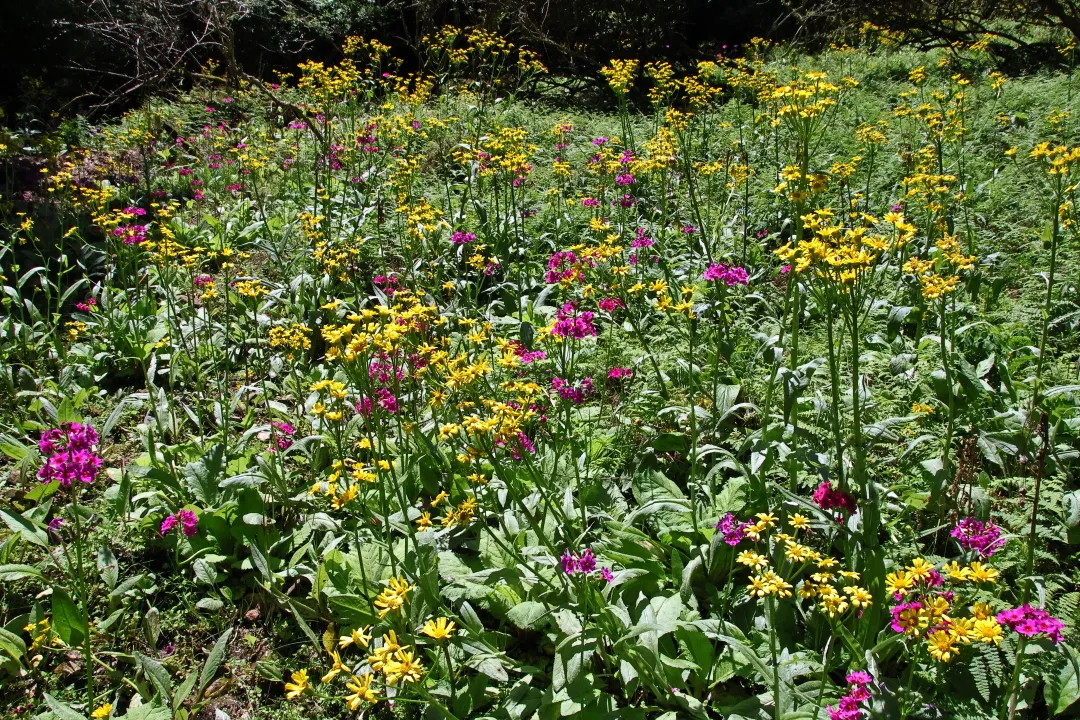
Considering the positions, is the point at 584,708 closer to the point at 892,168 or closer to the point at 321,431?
the point at 321,431

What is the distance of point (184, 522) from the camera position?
9.63ft

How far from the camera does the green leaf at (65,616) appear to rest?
2.63 meters

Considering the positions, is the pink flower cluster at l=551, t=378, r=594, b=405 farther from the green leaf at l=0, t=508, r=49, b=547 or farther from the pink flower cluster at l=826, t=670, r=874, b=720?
the green leaf at l=0, t=508, r=49, b=547

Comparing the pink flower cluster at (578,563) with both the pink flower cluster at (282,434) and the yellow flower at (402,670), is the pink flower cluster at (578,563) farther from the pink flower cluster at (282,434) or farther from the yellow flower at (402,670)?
the pink flower cluster at (282,434)

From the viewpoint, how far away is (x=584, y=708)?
2227 millimetres

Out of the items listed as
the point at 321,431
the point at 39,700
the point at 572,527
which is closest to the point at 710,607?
the point at 572,527

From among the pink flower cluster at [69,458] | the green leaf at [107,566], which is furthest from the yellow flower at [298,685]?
the green leaf at [107,566]

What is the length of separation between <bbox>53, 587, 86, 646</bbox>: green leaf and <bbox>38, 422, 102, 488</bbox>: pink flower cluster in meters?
0.47

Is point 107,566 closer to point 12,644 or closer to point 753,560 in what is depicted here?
point 12,644

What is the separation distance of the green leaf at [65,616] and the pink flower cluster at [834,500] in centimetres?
259

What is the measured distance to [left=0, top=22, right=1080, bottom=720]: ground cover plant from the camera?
221 cm

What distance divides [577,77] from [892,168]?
21.6ft

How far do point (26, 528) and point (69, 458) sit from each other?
808 millimetres

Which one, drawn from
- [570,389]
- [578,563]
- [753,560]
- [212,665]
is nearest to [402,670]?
[578,563]
